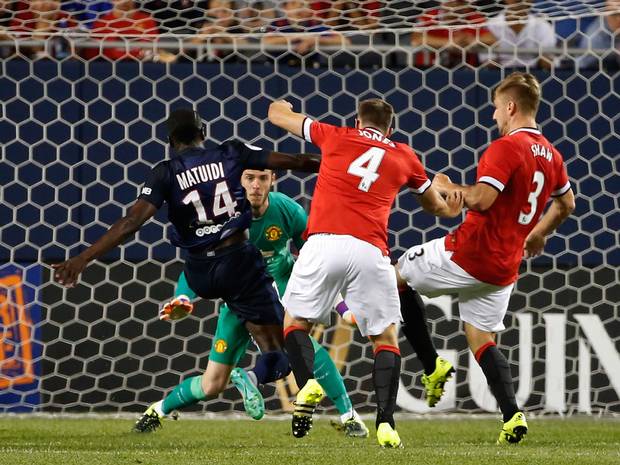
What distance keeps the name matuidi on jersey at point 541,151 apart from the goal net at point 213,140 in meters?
Result: 2.09

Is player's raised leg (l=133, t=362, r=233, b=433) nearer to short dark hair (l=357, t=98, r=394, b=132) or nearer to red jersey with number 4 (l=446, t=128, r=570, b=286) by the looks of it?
red jersey with number 4 (l=446, t=128, r=570, b=286)

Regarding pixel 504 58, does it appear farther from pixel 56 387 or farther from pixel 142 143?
pixel 56 387

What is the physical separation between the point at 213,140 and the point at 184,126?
216 centimetres

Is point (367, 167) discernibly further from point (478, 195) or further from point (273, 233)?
point (273, 233)

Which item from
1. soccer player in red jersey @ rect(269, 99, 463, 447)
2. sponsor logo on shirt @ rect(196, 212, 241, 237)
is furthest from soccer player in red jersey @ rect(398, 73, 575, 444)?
sponsor logo on shirt @ rect(196, 212, 241, 237)

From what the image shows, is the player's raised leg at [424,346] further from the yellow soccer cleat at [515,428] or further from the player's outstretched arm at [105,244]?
the player's outstretched arm at [105,244]

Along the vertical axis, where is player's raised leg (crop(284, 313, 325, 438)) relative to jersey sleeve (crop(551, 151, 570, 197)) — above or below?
below

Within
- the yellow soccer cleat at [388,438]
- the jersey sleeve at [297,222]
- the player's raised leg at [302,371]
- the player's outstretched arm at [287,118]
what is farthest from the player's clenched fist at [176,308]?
the yellow soccer cleat at [388,438]

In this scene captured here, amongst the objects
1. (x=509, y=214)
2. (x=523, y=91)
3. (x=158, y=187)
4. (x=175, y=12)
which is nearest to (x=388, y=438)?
(x=509, y=214)

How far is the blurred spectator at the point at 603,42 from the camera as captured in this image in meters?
8.03

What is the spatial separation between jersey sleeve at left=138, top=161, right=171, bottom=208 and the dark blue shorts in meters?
0.40

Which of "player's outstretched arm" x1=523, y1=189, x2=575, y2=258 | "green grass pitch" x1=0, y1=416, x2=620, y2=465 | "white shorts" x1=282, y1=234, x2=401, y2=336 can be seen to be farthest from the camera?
"player's outstretched arm" x1=523, y1=189, x2=575, y2=258

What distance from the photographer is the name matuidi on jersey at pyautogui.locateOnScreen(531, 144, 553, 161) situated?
18.1 feet

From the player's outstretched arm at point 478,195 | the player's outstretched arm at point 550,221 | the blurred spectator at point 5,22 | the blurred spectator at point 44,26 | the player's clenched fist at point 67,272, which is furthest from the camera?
the blurred spectator at point 44,26
